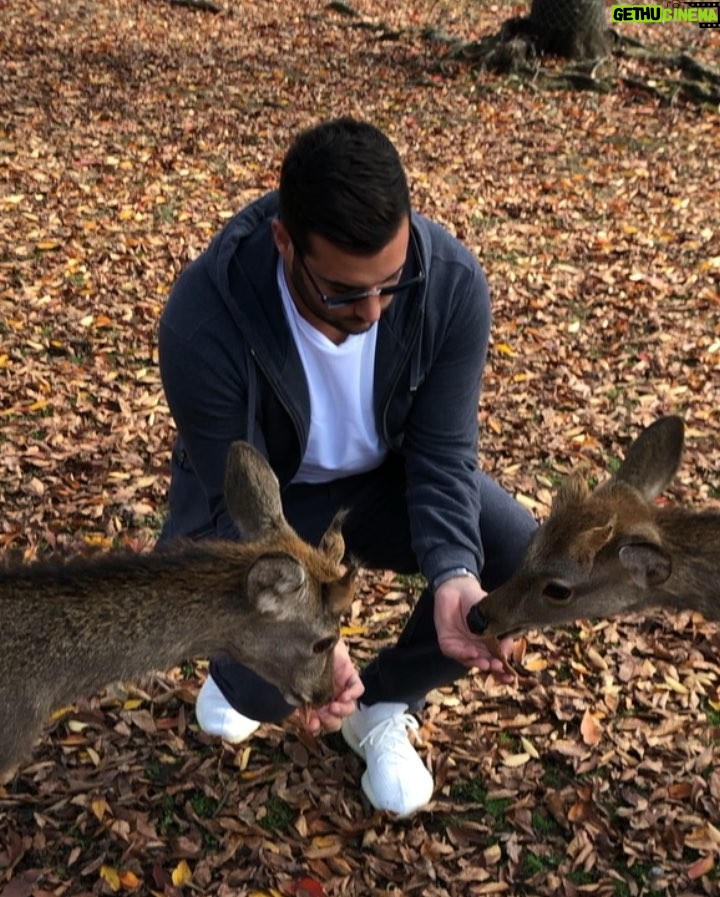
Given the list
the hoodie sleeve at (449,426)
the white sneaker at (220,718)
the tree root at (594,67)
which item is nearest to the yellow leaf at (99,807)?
the white sneaker at (220,718)

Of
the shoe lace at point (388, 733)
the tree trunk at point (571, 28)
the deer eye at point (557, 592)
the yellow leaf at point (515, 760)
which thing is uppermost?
the tree trunk at point (571, 28)

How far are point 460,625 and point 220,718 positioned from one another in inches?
50.1

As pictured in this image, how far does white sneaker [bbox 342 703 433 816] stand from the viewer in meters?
4.35

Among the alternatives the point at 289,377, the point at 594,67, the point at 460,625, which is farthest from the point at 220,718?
the point at 594,67

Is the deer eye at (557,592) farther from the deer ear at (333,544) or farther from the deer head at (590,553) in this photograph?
the deer ear at (333,544)

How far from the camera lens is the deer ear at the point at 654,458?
388 centimetres

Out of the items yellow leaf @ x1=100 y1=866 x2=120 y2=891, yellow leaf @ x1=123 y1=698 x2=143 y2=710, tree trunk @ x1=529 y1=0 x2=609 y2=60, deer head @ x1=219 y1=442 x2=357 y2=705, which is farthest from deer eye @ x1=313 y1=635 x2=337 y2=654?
tree trunk @ x1=529 y1=0 x2=609 y2=60

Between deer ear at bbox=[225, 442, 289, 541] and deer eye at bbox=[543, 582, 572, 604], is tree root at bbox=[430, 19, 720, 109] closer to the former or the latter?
deer eye at bbox=[543, 582, 572, 604]

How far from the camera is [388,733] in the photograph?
14.9 feet

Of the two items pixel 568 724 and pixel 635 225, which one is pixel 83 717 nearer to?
pixel 568 724

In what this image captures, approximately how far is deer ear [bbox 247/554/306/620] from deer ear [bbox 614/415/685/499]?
4.39 ft

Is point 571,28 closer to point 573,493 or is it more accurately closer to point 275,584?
point 573,493

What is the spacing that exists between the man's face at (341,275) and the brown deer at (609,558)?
104 centimetres

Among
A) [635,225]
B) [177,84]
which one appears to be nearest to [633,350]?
[635,225]
